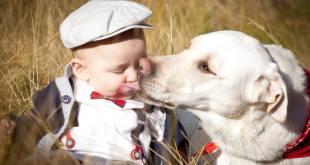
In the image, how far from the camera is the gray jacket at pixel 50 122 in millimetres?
3121

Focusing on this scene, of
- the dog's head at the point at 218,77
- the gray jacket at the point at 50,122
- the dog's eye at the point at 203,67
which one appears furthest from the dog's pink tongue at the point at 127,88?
the dog's eye at the point at 203,67

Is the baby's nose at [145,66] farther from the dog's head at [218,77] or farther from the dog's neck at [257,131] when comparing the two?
the dog's neck at [257,131]

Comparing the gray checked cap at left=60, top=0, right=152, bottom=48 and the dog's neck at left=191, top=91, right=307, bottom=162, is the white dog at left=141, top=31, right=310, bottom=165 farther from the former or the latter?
the gray checked cap at left=60, top=0, right=152, bottom=48

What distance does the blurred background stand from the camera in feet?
13.4

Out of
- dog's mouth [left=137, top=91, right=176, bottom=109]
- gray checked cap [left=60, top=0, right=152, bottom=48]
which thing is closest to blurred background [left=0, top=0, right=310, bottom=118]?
gray checked cap [left=60, top=0, right=152, bottom=48]

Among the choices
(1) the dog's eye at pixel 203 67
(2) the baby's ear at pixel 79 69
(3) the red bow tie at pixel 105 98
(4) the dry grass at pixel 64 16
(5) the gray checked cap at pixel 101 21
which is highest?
(5) the gray checked cap at pixel 101 21

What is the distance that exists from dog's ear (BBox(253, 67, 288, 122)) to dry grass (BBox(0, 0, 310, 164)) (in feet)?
3.45

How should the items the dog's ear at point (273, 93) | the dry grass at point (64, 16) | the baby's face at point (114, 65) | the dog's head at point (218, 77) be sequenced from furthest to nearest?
the dry grass at point (64, 16) < the baby's face at point (114, 65) < the dog's head at point (218, 77) < the dog's ear at point (273, 93)

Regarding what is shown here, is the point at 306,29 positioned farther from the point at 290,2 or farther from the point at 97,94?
the point at 97,94

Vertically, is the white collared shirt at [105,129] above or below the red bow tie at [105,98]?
below

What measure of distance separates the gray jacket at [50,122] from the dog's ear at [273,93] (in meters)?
0.51

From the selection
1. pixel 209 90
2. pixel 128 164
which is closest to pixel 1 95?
pixel 128 164

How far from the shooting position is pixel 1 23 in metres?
5.01

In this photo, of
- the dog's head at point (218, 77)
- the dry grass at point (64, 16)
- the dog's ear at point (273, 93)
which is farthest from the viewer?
the dry grass at point (64, 16)
